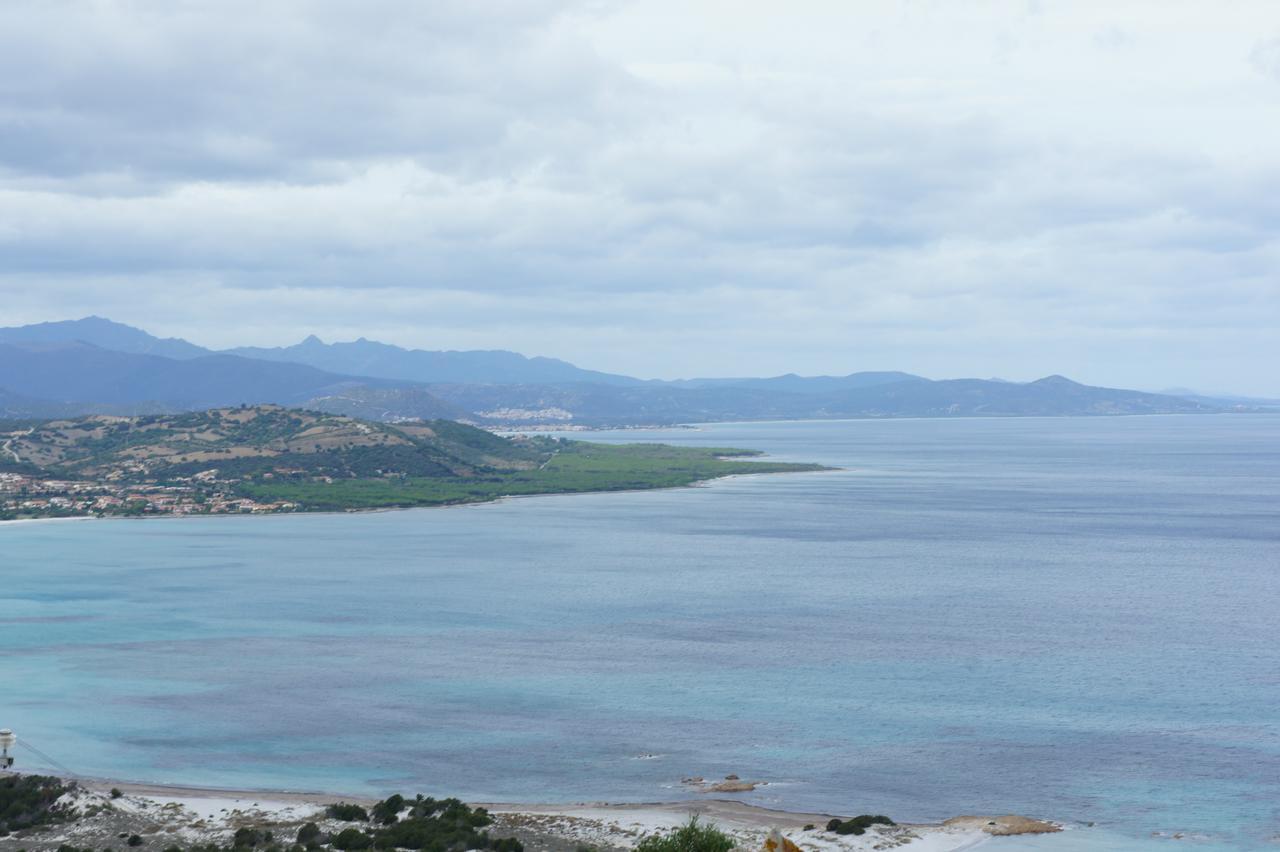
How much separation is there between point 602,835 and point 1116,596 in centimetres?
4481

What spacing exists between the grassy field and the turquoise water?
31.8 m

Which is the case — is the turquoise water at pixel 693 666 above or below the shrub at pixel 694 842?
below

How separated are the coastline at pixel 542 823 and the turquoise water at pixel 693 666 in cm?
132

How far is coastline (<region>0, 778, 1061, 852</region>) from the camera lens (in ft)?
101

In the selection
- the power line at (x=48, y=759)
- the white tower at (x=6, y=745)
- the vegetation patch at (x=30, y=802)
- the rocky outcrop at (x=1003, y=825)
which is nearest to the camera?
the rocky outcrop at (x=1003, y=825)

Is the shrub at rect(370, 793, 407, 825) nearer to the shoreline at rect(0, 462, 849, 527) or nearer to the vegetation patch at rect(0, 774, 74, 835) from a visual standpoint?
the vegetation patch at rect(0, 774, 74, 835)

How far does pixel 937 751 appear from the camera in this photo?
1550 inches

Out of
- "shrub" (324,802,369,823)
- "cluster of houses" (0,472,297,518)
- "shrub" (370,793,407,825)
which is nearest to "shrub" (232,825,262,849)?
"shrub" (324,802,369,823)

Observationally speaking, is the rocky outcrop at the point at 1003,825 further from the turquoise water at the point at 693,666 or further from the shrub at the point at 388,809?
the shrub at the point at 388,809

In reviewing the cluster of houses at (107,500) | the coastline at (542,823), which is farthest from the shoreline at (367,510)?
the coastline at (542,823)

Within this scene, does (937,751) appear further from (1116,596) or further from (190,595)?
(190,595)

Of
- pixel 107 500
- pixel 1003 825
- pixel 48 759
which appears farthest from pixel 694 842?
pixel 107 500

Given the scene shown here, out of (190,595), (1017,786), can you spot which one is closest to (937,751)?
(1017,786)

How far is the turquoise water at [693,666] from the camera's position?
122 feet
